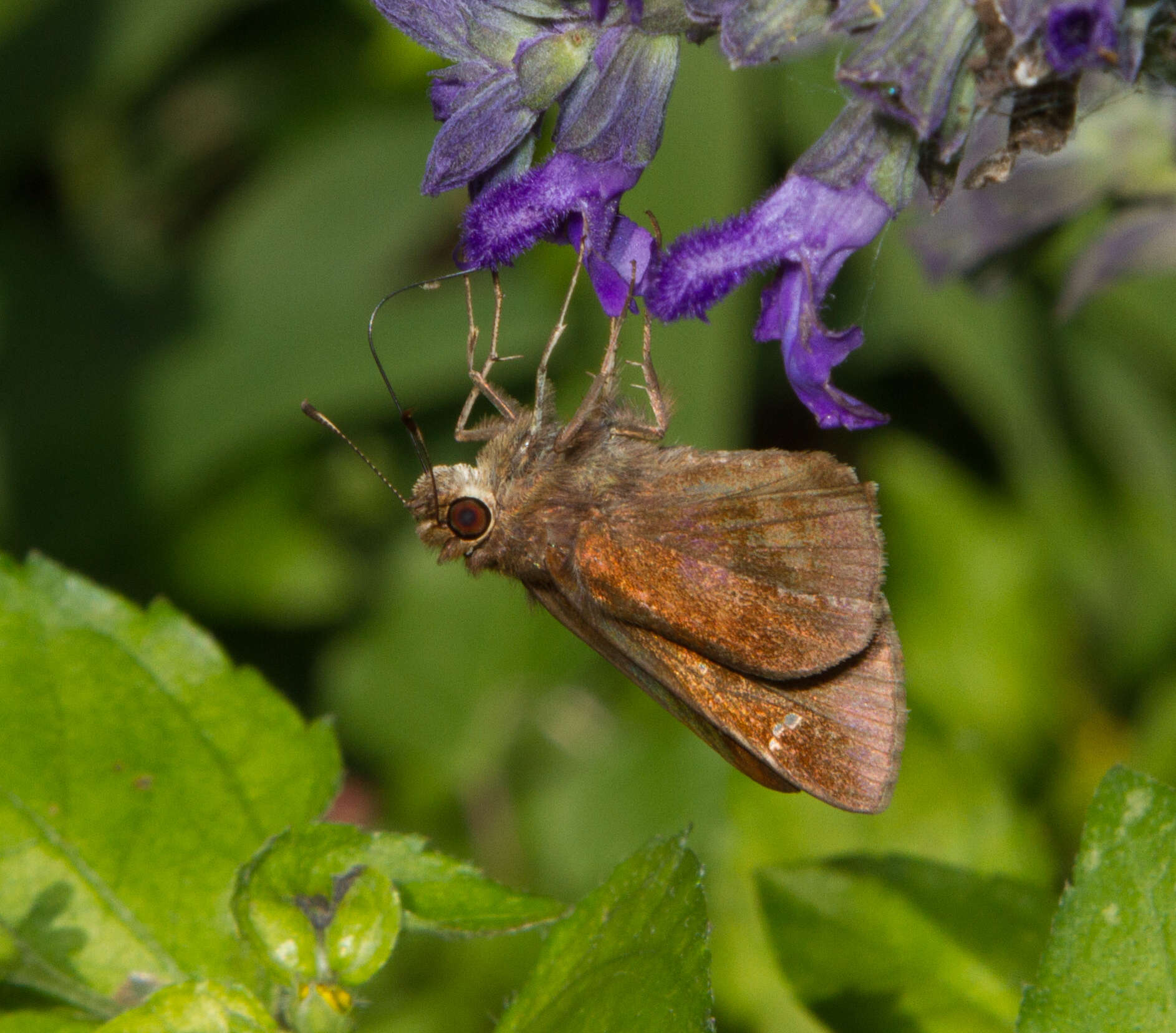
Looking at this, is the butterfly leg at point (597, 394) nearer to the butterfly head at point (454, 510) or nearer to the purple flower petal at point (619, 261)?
the butterfly head at point (454, 510)

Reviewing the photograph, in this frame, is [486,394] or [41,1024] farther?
[486,394]

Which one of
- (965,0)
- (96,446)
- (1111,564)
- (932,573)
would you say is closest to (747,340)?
(932,573)

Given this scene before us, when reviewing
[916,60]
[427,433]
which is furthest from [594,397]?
[427,433]

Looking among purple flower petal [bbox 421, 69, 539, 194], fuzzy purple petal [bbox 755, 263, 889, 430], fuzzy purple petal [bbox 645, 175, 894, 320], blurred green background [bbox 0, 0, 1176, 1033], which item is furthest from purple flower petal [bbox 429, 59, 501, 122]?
blurred green background [bbox 0, 0, 1176, 1033]

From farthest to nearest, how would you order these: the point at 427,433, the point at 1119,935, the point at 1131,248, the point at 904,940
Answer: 1. the point at 427,433
2. the point at 1131,248
3. the point at 904,940
4. the point at 1119,935

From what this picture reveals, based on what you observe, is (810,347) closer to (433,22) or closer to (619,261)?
(619,261)

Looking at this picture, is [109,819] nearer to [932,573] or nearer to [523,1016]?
[523,1016]
